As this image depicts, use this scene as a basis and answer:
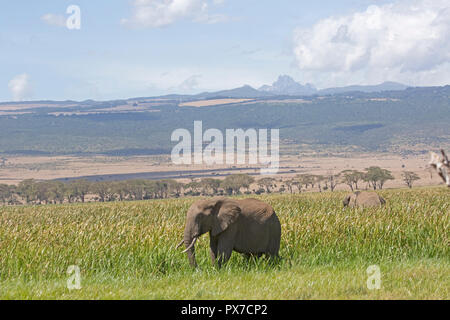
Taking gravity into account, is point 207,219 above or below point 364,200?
above

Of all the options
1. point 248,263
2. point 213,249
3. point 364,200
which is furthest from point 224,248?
point 364,200

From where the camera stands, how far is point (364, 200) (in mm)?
24047

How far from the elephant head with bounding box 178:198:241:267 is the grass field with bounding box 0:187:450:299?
0.76 meters

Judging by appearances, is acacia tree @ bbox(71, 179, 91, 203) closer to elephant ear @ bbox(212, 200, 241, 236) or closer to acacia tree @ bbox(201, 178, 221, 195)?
acacia tree @ bbox(201, 178, 221, 195)

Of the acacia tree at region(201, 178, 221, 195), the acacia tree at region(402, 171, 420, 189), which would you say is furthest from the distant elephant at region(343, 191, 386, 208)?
the acacia tree at region(201, 178, 221, 195)

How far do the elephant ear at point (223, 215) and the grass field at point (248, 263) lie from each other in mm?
887

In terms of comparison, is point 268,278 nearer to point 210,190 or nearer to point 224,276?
point 224,276

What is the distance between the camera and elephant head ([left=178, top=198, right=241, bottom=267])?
12266mm

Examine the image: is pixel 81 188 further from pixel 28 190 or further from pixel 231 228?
pixel 231 228

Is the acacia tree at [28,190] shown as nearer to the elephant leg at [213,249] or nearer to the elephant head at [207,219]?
the elephant leg at [213,249]

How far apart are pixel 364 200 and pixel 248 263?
11.9m

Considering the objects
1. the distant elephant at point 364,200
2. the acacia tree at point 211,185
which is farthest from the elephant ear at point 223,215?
the acacia tree at point 211,185

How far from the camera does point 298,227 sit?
15750 millimetres
